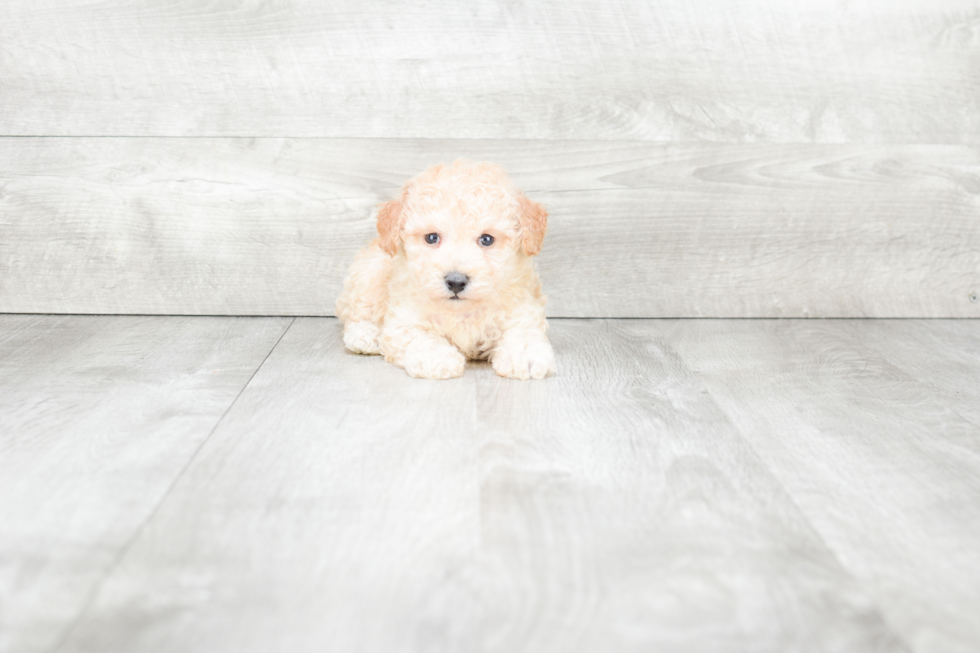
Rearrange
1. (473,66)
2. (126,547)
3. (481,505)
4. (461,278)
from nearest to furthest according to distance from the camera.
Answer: (126,547) → (481,505) → (461,278) → (473,66)

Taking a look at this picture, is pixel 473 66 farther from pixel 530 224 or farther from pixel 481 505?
pixel 481 505

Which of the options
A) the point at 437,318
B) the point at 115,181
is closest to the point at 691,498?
the point at 437,318

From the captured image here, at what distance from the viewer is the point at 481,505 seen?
36.8 inches

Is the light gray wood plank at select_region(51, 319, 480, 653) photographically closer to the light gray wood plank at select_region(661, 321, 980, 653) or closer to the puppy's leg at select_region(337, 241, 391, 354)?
the puppy's leg at select_region(337, 241, 391, 354)

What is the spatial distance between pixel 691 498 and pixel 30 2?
5.67 ft

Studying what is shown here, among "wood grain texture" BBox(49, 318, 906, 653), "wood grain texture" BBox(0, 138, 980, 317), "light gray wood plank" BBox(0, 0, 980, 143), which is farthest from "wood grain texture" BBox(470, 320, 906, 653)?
"light gray wood plank" BBox(0, 0, 980, 143)

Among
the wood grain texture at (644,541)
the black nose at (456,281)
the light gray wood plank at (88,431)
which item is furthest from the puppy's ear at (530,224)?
the light gray wood plank at (88,431)

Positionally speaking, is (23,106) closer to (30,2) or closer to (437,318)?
(30,2)

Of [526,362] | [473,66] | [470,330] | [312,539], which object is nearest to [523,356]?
[526,362]

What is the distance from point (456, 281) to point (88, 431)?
588mm

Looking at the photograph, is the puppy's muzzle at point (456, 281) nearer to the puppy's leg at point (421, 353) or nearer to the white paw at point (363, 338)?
the puppy's leg at point (421, 353)

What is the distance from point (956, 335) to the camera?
1811 mm

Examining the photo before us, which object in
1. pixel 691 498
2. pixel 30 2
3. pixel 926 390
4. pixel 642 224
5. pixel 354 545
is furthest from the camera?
pixel 642 224

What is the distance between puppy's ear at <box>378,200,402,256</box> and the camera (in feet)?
4.52
